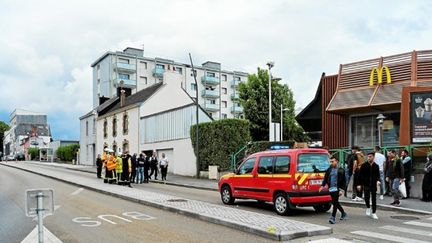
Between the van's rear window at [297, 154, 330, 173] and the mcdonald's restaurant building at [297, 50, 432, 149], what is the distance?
717 cm

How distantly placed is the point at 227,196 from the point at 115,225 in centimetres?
516

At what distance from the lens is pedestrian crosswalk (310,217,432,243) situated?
9.37m

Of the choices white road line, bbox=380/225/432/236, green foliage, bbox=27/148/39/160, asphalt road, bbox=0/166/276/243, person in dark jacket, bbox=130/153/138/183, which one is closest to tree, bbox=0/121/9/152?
green foliage, bbox=27/148/39/160

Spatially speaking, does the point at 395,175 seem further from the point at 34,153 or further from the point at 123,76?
the point at 34,153

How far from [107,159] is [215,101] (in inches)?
2666

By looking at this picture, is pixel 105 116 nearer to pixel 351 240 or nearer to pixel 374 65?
pixel 374 65

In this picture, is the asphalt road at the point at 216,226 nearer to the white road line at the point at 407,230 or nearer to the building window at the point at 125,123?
the white road line at the point at 407,230

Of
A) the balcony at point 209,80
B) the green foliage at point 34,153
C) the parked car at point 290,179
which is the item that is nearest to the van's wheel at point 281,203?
the parked car at point 290,179

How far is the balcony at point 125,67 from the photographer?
7681cm

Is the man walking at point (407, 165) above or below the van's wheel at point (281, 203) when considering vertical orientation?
above

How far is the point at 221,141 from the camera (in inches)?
Result: 1136

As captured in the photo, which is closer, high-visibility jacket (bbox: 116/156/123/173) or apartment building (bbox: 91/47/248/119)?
high-visibility jacket (bbox: 116/156/123/173)

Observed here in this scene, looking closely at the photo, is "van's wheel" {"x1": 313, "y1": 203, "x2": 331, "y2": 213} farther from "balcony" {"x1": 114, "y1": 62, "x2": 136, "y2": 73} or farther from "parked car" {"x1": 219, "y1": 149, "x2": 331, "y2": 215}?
"balcony" {"x1": 114, "y1": 62, "x2": 136, "y2": 73}

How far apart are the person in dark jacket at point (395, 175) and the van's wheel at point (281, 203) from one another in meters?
4.10
